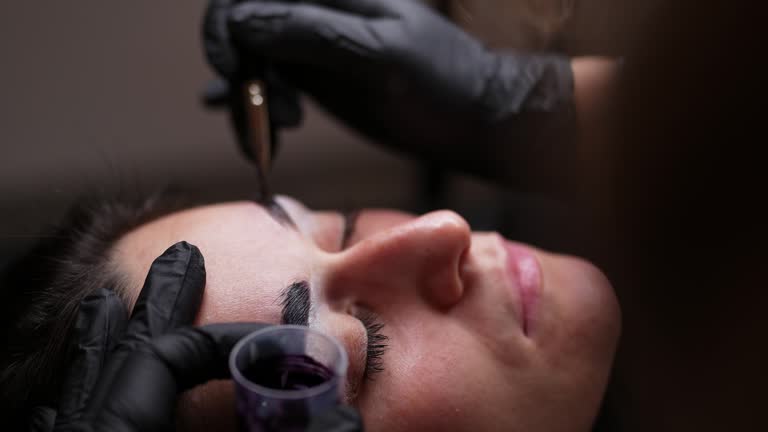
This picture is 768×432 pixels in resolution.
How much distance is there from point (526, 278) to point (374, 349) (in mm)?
250

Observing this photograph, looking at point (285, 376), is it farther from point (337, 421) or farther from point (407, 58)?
point (407, 58)

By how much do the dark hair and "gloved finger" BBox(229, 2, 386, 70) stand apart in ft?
1.21

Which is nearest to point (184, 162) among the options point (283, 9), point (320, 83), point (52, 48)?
point (52, 48)

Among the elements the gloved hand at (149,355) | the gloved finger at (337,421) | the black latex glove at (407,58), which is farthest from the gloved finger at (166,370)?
the black latex glove at (407,58)

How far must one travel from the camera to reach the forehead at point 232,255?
2.43 ft

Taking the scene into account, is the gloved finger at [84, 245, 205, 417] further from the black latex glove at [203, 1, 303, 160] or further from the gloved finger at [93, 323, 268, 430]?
the black latex glove at [203, 1, 303, 160]

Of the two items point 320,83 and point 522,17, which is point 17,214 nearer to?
point 320,83

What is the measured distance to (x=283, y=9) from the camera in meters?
1.13

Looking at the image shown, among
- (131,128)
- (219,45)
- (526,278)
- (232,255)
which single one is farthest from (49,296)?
(131,128)

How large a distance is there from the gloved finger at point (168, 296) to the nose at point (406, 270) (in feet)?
0.56

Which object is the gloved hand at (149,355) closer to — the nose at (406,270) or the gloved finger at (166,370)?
the gloved finger at (166,370)

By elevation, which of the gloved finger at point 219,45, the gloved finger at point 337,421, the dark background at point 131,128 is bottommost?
the dark background at point 131,128

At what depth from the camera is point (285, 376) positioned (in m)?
0.62

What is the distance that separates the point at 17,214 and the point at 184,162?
1.54 feet
